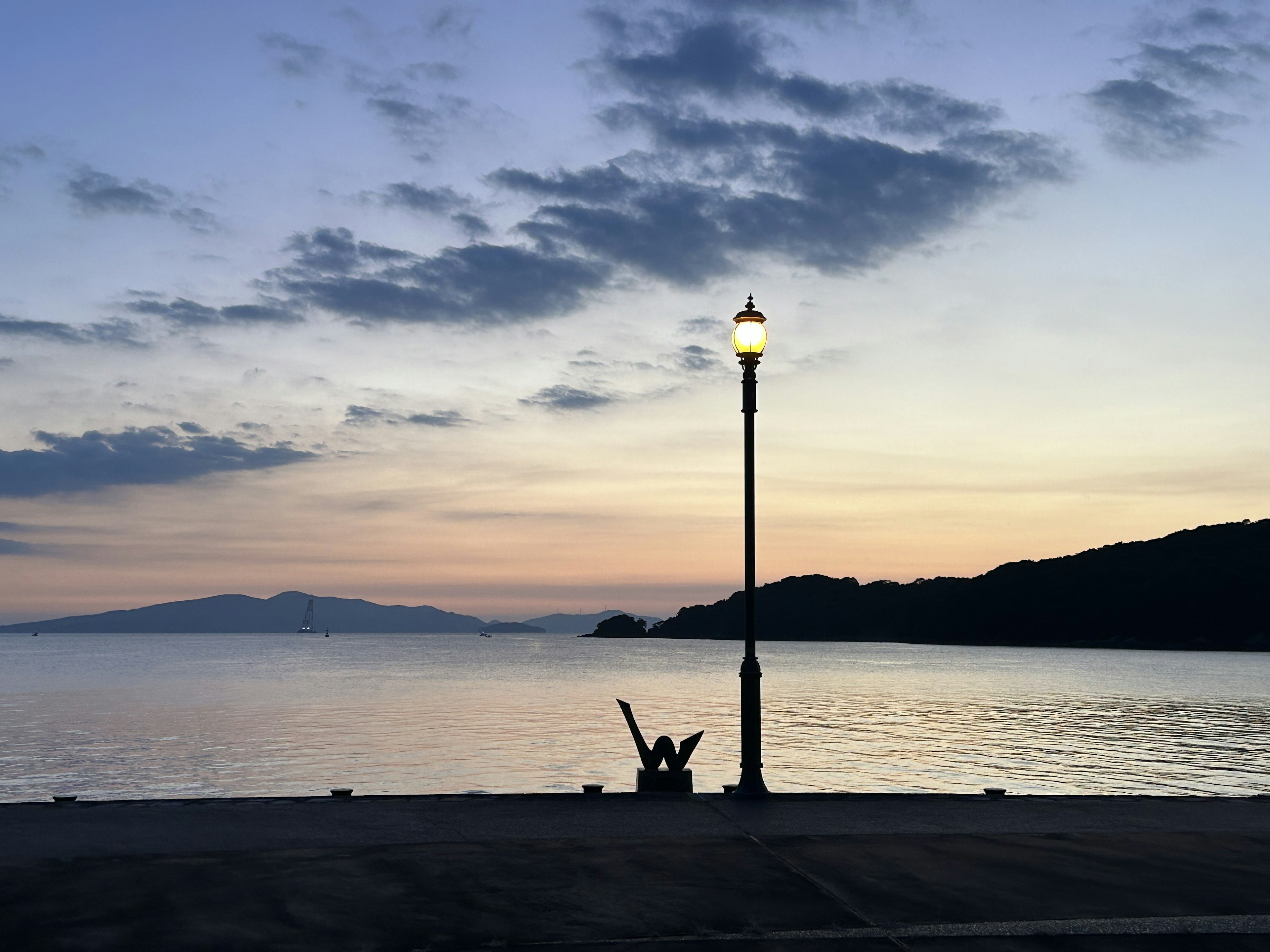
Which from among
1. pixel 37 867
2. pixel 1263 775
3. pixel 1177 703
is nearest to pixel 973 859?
pixel 37 867

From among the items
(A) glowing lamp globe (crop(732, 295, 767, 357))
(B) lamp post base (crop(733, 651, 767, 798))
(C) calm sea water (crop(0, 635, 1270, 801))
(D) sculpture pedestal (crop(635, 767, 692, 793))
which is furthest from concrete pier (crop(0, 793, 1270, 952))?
(C) calm sea water (crop(0, 635, 1270, 801))

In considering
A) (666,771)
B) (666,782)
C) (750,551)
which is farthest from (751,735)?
(750,551)

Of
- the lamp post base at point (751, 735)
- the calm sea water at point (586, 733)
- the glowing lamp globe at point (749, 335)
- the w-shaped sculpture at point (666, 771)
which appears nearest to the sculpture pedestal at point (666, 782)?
the w-shaped sculpture at point (666, 771)

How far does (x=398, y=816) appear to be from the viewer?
1163 cm

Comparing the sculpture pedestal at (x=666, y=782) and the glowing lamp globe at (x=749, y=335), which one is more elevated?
the glowing lamp globe at (x=749, y=335)

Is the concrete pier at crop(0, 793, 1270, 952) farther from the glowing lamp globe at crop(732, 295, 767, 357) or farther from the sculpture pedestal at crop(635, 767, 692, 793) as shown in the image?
the glowing lamp globe at crop(732, 295, 767, 357)

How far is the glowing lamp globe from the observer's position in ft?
48.2

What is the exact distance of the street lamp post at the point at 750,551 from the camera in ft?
44.5

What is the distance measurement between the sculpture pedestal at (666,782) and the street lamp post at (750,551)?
0.78m

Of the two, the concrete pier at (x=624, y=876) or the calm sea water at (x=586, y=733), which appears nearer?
the concrete pier at (x=624, y=876)

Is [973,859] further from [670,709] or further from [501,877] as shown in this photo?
[670,709]

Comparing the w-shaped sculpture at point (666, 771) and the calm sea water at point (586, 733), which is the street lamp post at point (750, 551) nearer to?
the w-shaped sculpture at point (666, 771)

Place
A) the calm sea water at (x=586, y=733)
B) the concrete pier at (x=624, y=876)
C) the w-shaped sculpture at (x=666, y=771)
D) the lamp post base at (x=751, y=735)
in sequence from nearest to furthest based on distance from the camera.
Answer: the concrete pier at (x=624, y=876)
the lamp post base at (x=751, y=735)
the w-shaped sculpture at (x=666, y=771)
the calm sea water at (x=586, y=733)

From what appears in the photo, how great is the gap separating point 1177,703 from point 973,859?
254ft
